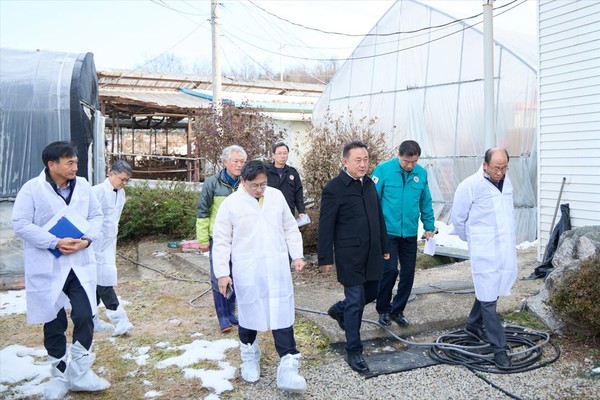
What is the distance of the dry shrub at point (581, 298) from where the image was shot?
4.80m

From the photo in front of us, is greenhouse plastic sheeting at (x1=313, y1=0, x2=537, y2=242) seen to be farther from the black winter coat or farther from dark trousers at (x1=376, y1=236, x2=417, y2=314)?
the black winter coat

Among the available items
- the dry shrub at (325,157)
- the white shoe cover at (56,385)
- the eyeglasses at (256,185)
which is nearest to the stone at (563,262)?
the eyeglasses at (256,185)

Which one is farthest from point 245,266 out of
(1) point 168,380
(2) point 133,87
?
(2) point 133,87

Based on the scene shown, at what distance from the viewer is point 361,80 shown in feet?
53.8

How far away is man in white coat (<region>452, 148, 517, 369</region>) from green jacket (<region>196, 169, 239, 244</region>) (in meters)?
2.24

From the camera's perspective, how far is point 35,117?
8680 millimetres

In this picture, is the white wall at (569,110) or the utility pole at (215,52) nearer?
the white wall at (569,110)

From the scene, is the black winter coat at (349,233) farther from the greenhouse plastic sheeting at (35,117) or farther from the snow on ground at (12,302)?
the greenhouse plastic sheeting at (35,117)

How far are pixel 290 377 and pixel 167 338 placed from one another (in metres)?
1.79

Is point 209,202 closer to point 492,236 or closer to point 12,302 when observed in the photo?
point 492,236

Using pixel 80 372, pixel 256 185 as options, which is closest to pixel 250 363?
pixel 80 372

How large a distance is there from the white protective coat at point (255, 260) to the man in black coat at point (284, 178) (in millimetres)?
2434

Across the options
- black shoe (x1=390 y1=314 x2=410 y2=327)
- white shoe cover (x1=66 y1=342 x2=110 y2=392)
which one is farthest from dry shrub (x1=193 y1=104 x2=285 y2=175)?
white shoe cover (x1=66 y1=342 x2=110 y2=392)

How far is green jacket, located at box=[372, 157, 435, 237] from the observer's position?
17.2 ft
